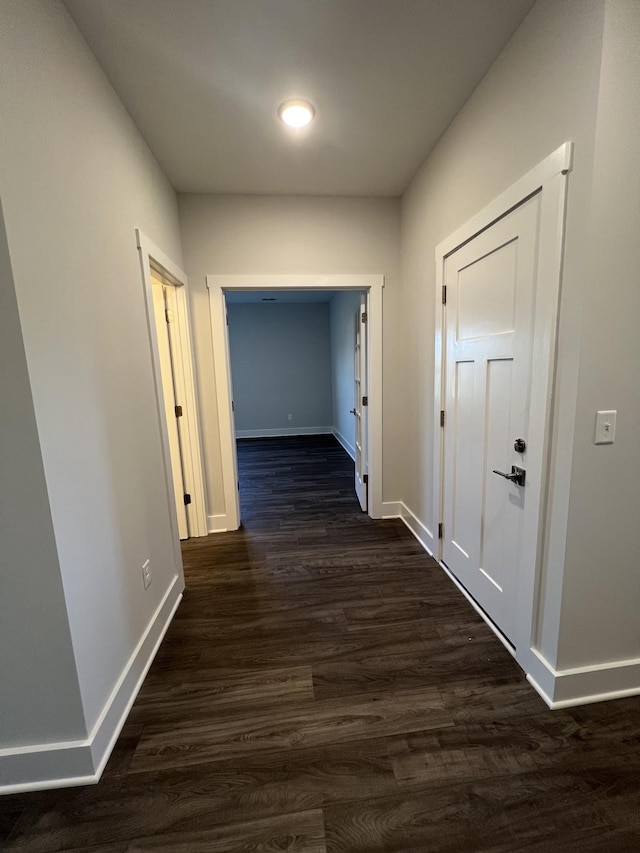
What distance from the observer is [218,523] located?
296cm

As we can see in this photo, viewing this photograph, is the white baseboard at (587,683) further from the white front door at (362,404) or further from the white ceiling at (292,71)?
the white ceiling at (292,71)

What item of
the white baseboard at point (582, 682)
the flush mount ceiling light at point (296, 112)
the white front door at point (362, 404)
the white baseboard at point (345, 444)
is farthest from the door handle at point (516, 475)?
the white baseboard at point (345, 444)

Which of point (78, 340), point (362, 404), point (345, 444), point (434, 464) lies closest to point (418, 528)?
point (434, 464)

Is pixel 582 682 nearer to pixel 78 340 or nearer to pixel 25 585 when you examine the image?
pixel 25 585

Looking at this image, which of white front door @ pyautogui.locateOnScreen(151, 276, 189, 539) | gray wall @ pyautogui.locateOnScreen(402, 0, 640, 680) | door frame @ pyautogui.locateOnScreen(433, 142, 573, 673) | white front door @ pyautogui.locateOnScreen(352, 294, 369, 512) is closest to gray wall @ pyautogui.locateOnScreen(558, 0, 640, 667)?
gray wall @ pyautogui.locateOnScreen(402, 0, 640, 680)

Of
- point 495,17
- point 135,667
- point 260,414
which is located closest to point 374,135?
point 495,17

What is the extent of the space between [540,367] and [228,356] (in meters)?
2.25

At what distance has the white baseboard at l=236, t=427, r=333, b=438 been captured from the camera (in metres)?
6.84

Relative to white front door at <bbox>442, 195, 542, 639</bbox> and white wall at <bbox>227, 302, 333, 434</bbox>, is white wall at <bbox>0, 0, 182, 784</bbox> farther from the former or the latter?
white wall at <bbox>227, 302, 333, 434</bbox>

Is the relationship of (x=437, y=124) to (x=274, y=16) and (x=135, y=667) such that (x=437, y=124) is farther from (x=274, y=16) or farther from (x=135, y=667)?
(x=135, y=667)

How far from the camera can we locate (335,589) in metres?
2.14

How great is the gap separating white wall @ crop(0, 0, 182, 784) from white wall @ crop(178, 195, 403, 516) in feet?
2.77

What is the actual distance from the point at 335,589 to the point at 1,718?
1531 millimetres

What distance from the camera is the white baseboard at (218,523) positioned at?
294 cm
